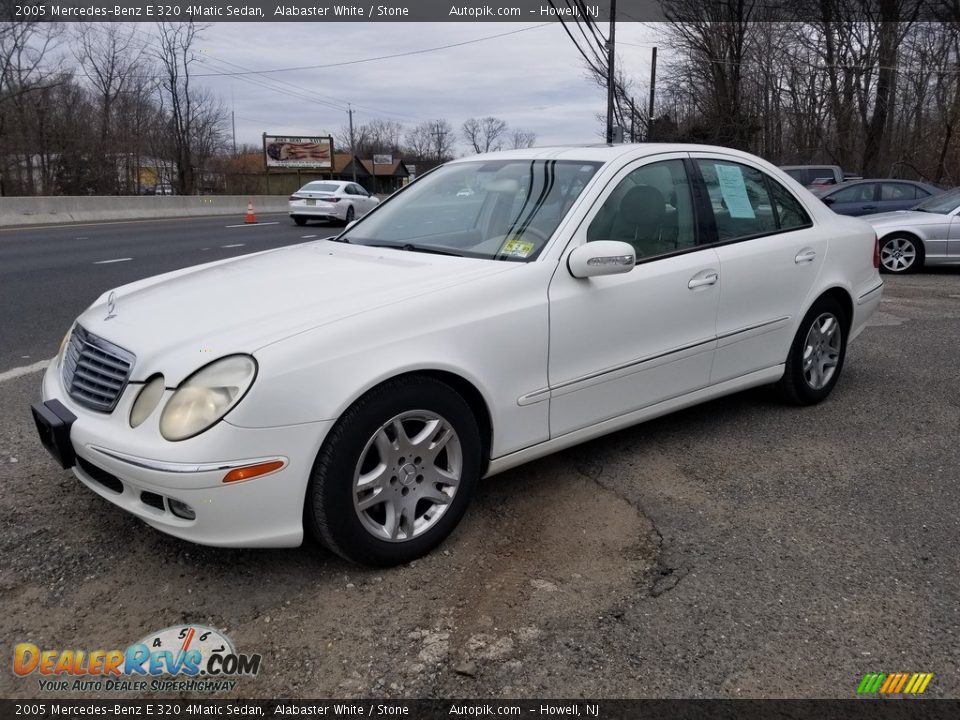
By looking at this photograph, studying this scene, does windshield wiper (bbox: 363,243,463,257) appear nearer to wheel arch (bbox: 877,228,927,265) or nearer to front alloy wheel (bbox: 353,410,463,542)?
front alloy wheel (bbox: 353,410,463,542)

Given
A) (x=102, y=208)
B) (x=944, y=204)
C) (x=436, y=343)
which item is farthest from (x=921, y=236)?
(x=102, y=208)

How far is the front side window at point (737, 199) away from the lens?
417cm

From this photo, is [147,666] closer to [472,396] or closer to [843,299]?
[472,396]

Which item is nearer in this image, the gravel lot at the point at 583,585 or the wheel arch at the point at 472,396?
the gravel lot at the point at 583,585

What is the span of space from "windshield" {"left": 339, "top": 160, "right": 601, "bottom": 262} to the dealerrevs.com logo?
1910mm

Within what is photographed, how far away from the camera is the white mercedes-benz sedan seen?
2.56m

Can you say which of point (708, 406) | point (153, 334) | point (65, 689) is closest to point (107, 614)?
point (65, 689)

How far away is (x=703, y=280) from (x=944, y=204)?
9941mm

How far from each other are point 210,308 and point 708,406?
3168 millimetres

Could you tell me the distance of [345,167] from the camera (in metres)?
76.4

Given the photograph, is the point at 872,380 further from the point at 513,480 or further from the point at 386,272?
the point at 386,272

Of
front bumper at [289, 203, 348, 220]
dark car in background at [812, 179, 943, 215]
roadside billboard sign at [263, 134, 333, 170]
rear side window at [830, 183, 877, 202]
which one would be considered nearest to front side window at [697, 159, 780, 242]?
dark car in background at [812, 179, 943, 215]

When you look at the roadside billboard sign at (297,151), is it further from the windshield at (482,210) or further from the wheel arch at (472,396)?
the wheel arch at (472,396)

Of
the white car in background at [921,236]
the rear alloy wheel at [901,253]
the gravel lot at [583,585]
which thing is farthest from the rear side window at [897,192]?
the gravel lot at [583,585]
